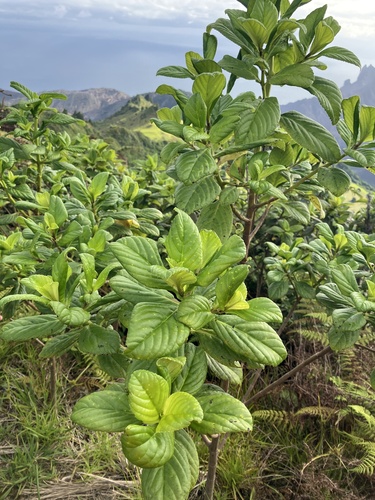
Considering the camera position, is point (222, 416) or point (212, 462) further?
point (212, 462)

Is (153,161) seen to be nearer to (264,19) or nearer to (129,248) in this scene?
(264,19)

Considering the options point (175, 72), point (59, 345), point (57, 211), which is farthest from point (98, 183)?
point (59, 345)

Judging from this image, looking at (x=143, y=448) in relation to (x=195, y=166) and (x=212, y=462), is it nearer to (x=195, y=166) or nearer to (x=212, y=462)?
(x=195, y=166)

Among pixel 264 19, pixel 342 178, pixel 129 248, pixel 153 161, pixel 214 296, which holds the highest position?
pixel 264 19

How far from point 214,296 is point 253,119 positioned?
0.69 meters

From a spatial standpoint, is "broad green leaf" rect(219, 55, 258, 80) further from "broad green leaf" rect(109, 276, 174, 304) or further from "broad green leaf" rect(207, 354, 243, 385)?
"broad green leaf" rect(207, 354, 243, 385)

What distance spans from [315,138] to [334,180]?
0.19 meters

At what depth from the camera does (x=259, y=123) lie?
1.49 m

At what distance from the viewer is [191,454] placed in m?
1.08

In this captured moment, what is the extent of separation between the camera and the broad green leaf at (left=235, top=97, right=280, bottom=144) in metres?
1.48

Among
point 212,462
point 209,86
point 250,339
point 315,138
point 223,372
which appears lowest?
point 212,462

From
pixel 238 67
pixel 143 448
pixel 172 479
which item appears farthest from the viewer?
pixel 238 67

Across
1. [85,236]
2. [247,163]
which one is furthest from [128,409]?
[247,163]

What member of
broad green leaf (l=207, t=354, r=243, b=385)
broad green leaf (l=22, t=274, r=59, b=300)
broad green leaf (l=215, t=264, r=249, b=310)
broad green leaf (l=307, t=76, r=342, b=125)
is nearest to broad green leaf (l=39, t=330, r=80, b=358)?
broad green leaf (l=22, t=274, r=59, b=300)
